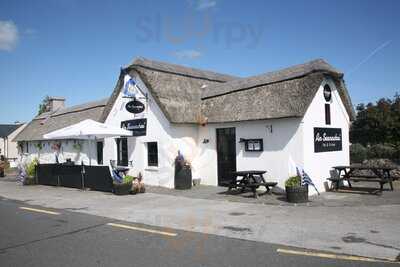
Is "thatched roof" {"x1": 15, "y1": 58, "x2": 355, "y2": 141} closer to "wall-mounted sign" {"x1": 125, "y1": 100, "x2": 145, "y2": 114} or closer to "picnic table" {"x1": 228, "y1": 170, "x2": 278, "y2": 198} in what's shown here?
"wall-mounted sign" {"x1": 125, "y1": 100, "x2": 145, "y2": 114}

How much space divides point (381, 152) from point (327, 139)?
936 cm

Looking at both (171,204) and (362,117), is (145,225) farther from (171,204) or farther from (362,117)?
(362,117)

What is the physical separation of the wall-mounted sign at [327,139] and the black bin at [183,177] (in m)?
5.17

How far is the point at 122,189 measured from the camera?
14.1 meters

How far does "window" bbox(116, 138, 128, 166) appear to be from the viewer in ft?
58.9

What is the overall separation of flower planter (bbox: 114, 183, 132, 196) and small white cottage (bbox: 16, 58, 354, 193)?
2138mm

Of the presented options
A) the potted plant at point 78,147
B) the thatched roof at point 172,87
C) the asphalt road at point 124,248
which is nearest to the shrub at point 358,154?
the thatched roof at point 172,87

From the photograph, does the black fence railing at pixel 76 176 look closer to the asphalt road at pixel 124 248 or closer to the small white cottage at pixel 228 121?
the small white cottage at pixel 228 121

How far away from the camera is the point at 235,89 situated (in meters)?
15.7

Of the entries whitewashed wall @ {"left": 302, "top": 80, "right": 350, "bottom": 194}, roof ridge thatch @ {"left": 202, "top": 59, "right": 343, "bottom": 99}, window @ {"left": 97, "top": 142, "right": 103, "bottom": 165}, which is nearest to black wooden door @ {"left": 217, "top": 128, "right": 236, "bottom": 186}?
roof ridge thatch @ {"left": 202, "top": 59, "right": 343, "bottom": 99}

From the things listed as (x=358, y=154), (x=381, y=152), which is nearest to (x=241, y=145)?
(x=358, y=154)

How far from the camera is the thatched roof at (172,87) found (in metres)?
15.9

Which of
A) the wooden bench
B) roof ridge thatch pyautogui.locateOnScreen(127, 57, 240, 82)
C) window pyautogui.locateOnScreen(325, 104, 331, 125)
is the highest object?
roof ridge thatch pyautogui.locateOnScreen(127, 57, 240, 82)

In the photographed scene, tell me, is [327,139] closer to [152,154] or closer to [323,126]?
[323,126]
